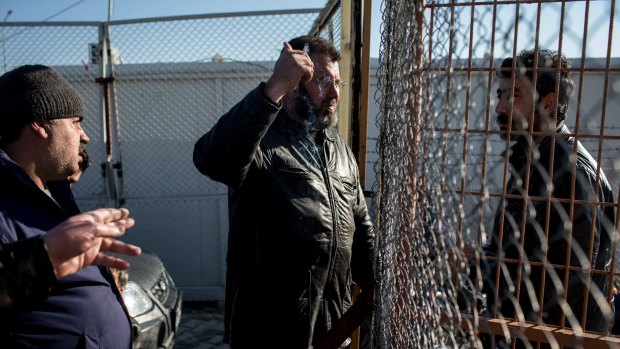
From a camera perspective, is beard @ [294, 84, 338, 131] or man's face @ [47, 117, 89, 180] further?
beard @ [294, 84, 338, 131]

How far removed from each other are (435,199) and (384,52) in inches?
41.5

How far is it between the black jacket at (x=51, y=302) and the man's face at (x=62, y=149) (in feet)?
0.53

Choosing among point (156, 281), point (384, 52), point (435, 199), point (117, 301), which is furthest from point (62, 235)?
point (156, 281)

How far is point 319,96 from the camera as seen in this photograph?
8.33 feet

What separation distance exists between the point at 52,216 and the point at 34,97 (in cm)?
46

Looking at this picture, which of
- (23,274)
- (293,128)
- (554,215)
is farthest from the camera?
(293,128)

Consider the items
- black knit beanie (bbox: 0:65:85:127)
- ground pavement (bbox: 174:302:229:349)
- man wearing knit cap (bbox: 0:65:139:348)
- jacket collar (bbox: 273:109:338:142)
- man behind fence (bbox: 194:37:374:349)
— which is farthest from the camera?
ground pavement (bbox: 174:302:229:349)

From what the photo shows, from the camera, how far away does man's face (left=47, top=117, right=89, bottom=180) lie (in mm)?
1836

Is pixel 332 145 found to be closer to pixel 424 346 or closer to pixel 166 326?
pixel 424 346

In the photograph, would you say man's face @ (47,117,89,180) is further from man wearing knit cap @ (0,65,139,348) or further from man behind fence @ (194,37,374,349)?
man behind fence @ (194,37,374,349)

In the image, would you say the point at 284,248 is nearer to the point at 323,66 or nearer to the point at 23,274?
the point at 323,66

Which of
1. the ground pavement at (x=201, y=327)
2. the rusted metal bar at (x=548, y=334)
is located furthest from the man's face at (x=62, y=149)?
the ground pavement at (x=201, y=327)

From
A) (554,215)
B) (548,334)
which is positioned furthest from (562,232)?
(548,334)

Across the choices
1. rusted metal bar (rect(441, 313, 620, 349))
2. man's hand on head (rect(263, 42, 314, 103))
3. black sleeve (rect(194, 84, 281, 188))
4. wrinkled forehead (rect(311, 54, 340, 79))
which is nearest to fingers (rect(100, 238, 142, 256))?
black sleeve (rect(194, 84, 281, 188))
